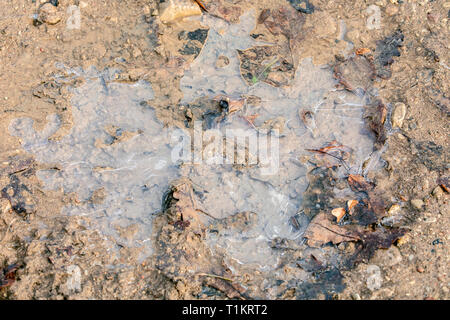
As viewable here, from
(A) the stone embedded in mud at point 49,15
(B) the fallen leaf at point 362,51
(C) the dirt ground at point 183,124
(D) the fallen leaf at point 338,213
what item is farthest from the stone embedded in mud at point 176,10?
(D) the fallen leaf at point 338,213

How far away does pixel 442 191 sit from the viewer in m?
2.82

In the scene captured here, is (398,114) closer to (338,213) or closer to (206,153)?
(338,213)

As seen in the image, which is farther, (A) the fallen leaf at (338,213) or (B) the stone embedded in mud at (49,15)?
(B) the stone embedded in mud at (49,15)

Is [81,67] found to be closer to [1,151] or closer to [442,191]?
[1,151]

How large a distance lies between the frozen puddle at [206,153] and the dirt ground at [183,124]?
0.24 ft

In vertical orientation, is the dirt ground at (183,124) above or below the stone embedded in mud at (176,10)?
below

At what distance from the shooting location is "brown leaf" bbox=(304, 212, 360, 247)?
270 cm

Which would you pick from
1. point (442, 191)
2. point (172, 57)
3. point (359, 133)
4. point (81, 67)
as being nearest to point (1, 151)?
point (81, 67)

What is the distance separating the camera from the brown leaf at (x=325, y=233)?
106 inches

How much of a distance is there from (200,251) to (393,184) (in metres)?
1.39

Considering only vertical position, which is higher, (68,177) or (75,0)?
(75,0)

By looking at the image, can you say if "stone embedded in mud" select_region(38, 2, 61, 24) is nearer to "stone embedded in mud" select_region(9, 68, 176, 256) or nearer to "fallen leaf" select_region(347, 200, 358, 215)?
"stone embedded in mud" select_region(9, 68, 176, 256)

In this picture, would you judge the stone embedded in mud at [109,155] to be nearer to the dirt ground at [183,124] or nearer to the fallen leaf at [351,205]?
the dirt ground at [183,124]

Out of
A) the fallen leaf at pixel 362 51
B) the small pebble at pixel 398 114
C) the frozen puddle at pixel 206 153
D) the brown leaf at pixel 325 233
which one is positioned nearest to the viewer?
the brown leaf at pixel 325 233
